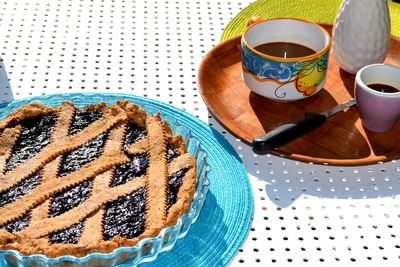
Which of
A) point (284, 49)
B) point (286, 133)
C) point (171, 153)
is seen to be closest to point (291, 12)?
point (284, 49)

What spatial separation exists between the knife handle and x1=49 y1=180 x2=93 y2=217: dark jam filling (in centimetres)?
27

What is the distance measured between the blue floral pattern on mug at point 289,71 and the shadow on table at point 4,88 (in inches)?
17.0

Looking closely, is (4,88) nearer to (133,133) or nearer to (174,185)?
(133,133)

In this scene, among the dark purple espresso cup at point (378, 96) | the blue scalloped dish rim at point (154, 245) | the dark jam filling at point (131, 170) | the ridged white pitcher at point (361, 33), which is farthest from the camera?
the ridged white pitcher at point (361, 33)

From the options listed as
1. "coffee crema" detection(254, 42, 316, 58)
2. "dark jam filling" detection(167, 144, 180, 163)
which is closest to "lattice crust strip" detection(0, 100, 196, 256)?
"dark jam filling" detection(167, 144, 180, 163)

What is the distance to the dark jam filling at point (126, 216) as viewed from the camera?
815 mm

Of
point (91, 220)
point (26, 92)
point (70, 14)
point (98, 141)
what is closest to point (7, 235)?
point (91, 220)

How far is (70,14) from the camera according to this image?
140 cm

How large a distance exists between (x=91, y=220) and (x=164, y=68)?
18.8 inches

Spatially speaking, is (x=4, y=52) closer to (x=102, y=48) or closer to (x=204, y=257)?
(x=102, y=48)

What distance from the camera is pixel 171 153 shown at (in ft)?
3.08

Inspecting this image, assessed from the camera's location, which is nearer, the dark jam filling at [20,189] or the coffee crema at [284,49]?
the dark jam filling at [20,189]

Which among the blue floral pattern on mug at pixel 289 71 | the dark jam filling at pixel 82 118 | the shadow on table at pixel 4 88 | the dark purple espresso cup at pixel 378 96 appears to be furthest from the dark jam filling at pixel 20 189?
the dark purple espresso cup at pixel 378 96

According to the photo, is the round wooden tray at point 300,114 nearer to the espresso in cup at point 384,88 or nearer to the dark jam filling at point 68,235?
the espresso in cup at point 384,88
